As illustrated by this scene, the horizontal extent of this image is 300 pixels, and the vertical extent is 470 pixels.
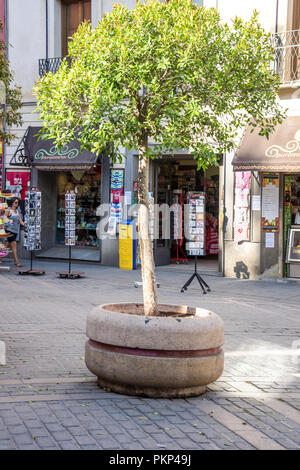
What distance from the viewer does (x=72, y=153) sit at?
18.2 metres

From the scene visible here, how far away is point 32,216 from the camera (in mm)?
15523

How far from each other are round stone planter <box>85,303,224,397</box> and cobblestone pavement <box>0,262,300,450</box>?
14 cm

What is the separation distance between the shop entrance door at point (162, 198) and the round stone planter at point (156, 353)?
12345mm

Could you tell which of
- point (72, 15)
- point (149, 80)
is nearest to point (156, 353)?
→ point (149, 80)

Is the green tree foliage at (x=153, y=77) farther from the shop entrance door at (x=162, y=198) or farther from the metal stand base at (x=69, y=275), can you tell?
the shop entrance door at (x=162, y=198)

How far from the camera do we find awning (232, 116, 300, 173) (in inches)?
551

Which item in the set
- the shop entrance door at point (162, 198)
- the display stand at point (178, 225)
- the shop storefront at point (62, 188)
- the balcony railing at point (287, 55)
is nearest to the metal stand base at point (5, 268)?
the shop storefront at point (62, 188)

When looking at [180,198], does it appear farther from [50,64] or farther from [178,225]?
[50,64]

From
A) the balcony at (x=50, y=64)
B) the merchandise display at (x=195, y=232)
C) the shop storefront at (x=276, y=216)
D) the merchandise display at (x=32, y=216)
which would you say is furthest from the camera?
the balcony at (x=50, y=64)

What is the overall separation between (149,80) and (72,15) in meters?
14.4

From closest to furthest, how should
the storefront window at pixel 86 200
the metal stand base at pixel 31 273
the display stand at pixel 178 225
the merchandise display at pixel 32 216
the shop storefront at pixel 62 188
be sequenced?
the metal stand base at pixel 31 273 < the merchandise display at pixel 32 216 < the shop storefront at pixel 62 188 < the display stand at pixel 178 225 < the storefront window at pixel 86 200

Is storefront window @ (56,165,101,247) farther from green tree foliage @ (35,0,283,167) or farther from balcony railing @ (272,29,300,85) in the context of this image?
green tree foliage @ (35,0,283,167)

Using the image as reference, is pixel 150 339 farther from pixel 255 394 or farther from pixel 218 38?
pixel 218 38

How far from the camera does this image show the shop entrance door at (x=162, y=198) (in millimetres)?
18031
